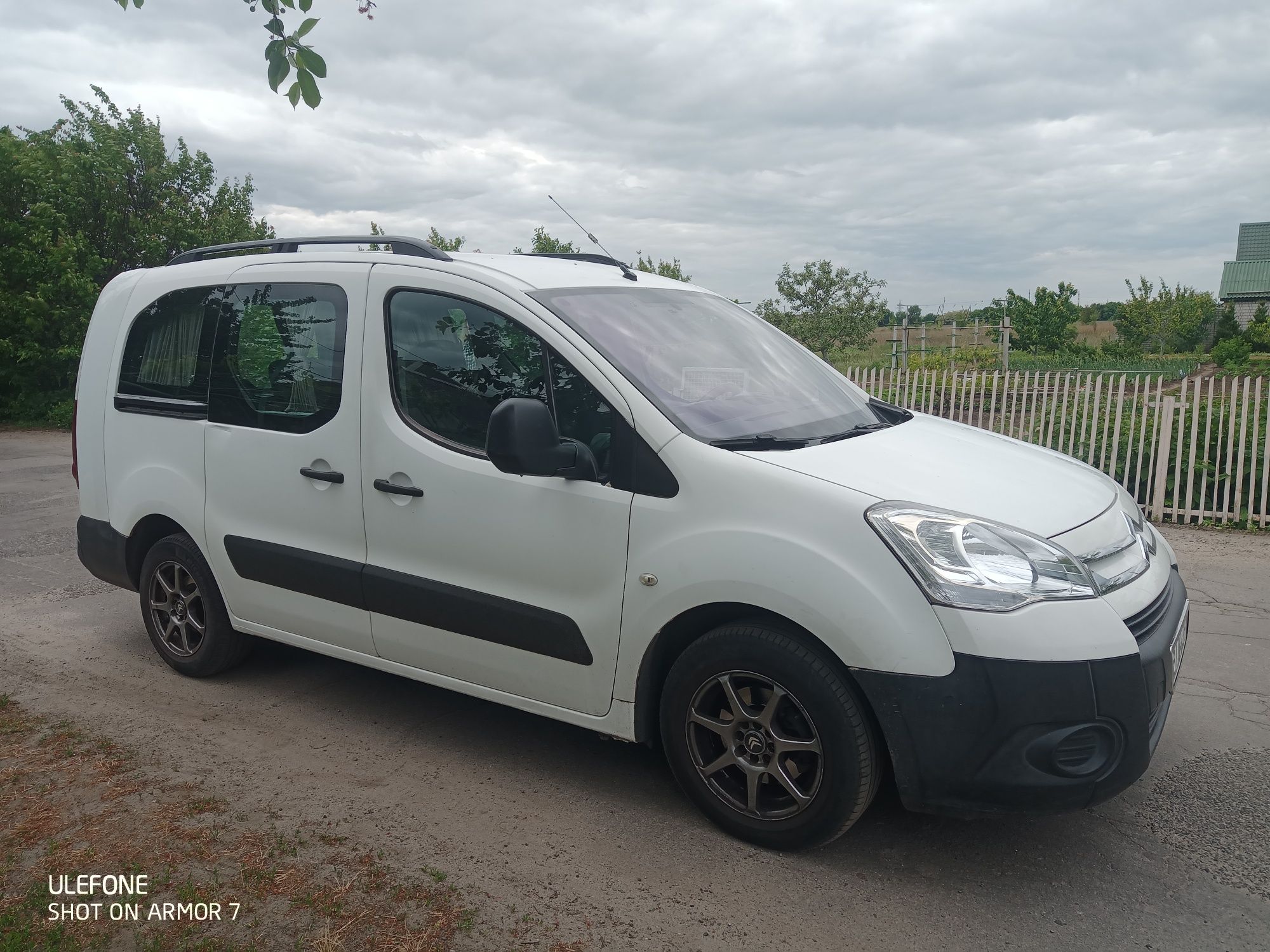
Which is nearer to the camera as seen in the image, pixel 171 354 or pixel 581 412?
pixel 581 412

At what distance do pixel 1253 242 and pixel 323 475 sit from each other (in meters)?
76.7

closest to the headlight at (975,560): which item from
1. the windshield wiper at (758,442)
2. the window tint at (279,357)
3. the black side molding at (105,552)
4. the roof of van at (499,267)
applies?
the windshield wiper at (758,442)

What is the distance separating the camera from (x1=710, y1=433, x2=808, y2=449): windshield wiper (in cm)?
324

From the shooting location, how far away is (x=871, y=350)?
29766 mm

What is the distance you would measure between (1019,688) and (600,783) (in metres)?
1.68

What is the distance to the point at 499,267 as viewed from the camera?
12.7ft

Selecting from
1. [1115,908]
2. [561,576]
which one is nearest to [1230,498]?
[1115,908]

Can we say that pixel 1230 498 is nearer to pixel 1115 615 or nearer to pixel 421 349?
pixel 1115 615

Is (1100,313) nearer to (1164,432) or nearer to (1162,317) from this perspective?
(1162,317)

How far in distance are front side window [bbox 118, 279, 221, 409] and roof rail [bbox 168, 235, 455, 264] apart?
0.90 feet

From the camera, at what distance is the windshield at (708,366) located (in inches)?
135

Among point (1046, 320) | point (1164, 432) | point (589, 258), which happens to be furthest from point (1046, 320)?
point (589, 258)

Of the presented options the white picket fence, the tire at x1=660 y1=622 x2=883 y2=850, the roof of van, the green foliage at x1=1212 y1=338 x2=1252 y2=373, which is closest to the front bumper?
the tire at x1=660 y1=622 x2=883 y2=850

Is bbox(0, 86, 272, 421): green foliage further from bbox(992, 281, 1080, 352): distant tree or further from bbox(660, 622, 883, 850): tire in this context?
bbox(992, 281, 1080, 352): distant tree
